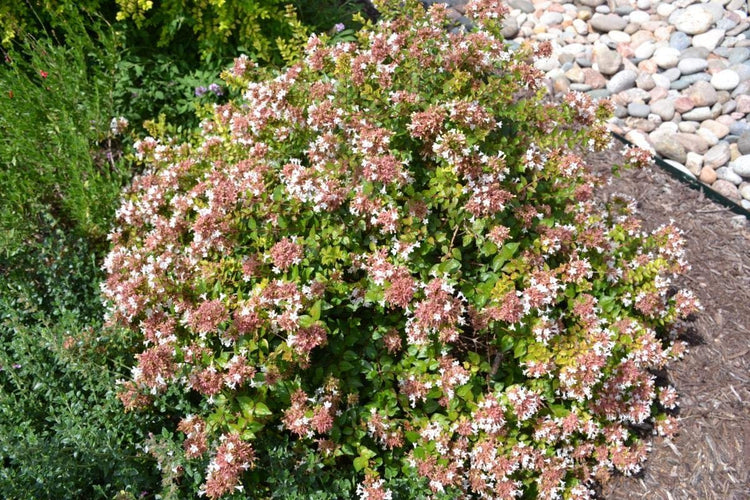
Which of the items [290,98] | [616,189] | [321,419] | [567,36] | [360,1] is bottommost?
[616,189]

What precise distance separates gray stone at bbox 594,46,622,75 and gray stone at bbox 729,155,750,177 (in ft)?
4.07

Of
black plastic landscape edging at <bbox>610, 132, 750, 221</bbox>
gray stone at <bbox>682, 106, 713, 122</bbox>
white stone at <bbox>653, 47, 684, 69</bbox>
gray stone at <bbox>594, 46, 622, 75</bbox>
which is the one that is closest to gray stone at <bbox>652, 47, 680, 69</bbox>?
white stone at <bbox>653, 47, 684, 69</bbox>

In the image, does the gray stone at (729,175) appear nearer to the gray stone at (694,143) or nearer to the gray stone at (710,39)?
the gray stone at (694,143)

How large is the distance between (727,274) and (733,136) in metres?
1.39

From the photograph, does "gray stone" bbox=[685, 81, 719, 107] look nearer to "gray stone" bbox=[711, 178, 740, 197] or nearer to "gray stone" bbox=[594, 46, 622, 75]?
"gray stone" bbox=[594, 46, 622, 75]

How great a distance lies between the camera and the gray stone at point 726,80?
484cm

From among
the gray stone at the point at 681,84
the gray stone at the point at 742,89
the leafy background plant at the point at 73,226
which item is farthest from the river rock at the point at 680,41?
the leafy background plant at the point at 73,226

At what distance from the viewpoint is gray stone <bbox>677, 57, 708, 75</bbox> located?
4996 millimetres

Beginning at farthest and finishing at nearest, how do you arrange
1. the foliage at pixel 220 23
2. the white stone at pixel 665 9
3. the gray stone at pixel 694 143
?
the white stone at pixel 665 9 → the gray stone at pixel 694 143 → the foliage at pixel 220 23

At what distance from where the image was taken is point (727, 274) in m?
3.84

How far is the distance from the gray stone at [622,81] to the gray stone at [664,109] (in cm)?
31

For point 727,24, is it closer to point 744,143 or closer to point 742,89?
point 742,89

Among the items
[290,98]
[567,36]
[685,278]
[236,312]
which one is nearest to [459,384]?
[236,312]

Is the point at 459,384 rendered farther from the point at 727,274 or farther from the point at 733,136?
the point at 733,136
